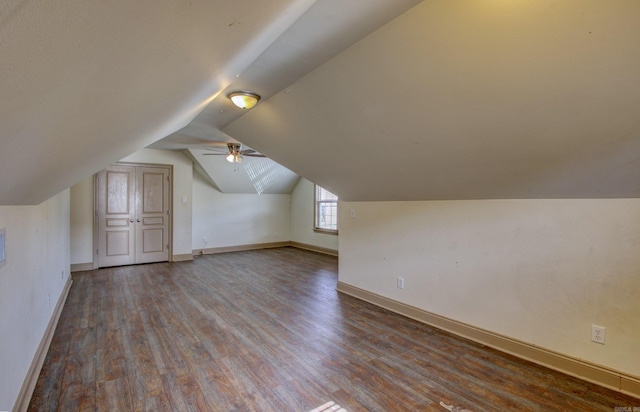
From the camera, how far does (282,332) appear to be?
9.85 feet

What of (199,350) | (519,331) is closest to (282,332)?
(199,350)

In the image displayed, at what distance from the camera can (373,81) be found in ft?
6.59

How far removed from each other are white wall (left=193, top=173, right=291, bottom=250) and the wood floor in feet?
10.4

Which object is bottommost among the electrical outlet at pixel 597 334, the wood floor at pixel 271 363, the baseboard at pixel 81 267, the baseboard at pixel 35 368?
the wood floor at pixel 271 363

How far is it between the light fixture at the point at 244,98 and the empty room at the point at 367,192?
0.05ft

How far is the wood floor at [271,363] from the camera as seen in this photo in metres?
1.98

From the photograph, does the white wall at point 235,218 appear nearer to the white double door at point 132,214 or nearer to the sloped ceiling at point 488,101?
the white double door at point 132,214

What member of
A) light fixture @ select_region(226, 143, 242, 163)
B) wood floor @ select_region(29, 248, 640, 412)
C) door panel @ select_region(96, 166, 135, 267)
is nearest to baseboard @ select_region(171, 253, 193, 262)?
door panel @ select_region(96, 166, 135, 267)

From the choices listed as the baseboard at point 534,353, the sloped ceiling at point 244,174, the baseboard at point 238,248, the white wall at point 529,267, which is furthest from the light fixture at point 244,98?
the baseboard at point 238,248

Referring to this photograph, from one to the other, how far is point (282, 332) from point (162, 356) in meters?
1.06

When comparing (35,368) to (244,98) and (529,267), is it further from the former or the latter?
(529,267)

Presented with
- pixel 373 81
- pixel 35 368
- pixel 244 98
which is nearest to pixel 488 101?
pixel 373 81

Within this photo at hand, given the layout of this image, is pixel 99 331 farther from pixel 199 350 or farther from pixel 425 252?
pixel 425 252

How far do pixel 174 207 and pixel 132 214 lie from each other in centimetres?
76
